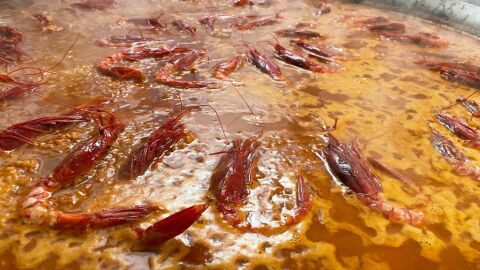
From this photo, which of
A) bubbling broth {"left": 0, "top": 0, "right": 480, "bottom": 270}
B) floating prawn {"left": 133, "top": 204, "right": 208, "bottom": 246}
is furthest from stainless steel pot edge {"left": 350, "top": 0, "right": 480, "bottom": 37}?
floating prawn {"left": 133, "top": 204, "right": 208, "bottom": 246}

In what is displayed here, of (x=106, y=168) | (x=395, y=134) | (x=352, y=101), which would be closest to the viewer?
(x=106, y=168)

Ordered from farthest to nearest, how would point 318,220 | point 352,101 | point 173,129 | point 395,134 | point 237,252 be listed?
point 352,101, point 395,134, point 173,129, point 318,220, point 237,252

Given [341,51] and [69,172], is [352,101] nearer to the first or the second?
[341,51]

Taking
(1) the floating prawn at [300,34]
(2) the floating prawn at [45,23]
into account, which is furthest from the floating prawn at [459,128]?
(2) the floating prawn at [45,23]

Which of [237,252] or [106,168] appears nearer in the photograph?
[237,252]

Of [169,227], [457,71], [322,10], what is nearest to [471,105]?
[457,71]

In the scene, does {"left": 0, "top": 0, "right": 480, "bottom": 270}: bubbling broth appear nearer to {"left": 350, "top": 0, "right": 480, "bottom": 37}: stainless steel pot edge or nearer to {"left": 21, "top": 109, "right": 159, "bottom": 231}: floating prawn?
{"left": 21, "top": 109, "right": 159, "bottom": 231}: floating prawn

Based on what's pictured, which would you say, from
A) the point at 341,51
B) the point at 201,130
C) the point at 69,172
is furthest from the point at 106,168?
the point at 341,51
